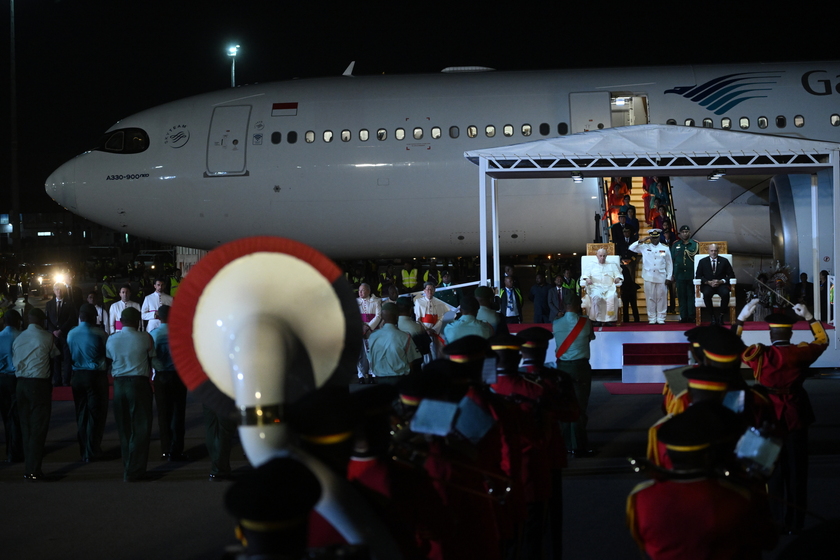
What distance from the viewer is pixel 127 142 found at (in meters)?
16.7

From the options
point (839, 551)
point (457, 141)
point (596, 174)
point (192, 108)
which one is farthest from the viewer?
point (192, 108)

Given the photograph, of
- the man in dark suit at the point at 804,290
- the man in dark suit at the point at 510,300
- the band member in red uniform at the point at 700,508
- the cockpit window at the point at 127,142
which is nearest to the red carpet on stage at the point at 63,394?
the cockpit window at the point at 127,142

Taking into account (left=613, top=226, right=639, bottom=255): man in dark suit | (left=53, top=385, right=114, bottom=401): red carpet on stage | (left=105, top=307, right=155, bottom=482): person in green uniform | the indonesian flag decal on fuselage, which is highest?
the indonesian flag decal on fuselage

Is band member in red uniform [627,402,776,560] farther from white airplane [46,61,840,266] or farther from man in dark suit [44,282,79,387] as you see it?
white airplane [46,61,840,266]

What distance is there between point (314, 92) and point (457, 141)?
318 cm

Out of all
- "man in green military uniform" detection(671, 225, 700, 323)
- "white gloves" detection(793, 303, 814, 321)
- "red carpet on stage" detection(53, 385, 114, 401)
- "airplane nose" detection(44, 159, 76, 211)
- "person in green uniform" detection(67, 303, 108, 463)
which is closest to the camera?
"white gloves" detection(793, 303, 814, 321)

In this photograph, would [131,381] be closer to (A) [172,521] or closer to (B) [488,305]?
(A) [172,521]

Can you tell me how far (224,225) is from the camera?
651 inches

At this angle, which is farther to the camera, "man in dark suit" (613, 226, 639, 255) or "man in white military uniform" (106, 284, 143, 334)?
"man in dark suit" (613, 226, 639, 255)

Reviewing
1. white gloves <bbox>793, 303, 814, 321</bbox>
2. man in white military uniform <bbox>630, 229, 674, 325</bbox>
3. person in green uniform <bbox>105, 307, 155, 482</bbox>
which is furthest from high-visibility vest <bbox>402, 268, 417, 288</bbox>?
white gloves <bbox>793, 303, 814, 321</bbox>

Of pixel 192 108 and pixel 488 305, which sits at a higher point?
pixel 192 108

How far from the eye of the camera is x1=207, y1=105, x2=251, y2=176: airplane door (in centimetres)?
1602

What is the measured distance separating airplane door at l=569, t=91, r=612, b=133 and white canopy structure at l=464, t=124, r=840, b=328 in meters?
3.27

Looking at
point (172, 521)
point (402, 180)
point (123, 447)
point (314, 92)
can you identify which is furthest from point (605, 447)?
point (314, 92)
